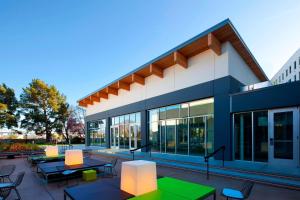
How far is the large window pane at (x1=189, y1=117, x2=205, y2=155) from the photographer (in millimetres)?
10141

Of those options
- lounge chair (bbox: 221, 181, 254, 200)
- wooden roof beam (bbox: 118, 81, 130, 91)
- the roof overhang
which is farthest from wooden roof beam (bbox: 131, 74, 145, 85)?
lounge chair (bbox: 221, 181, 254, 200)

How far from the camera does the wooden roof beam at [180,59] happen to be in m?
10.4

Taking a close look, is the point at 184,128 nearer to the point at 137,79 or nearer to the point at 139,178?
the point at 137,79

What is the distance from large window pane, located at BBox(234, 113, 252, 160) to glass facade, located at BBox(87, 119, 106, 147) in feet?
49.8

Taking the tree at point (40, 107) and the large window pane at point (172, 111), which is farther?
the tree at point (40, 107)

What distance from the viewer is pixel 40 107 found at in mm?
31578

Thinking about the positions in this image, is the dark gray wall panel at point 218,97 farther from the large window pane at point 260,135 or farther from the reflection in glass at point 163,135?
the reflection in glass at point 163,135

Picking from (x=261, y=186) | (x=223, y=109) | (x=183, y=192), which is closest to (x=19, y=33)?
(x=223, y=109)

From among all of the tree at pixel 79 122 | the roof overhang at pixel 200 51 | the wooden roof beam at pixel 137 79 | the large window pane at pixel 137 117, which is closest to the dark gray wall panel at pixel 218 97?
the roof overhang at pixel 200 51

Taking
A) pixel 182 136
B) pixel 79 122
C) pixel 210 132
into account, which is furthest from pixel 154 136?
pixel 79 122

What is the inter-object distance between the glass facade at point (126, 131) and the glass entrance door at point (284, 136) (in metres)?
9.55

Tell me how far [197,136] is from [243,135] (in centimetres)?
249

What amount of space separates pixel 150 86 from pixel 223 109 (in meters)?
6.32

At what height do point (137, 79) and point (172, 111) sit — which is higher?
point (137, 79)
